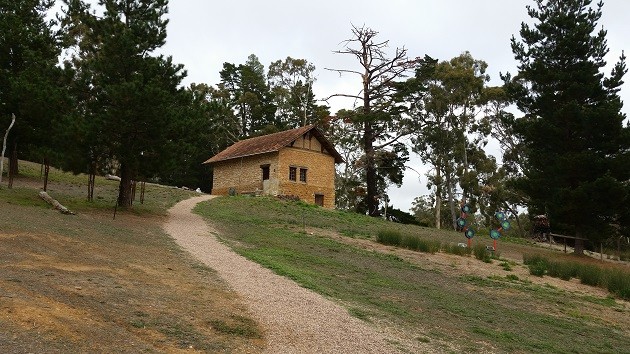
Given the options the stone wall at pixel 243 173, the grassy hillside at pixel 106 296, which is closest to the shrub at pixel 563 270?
the grassy hillside at pixel 106 296

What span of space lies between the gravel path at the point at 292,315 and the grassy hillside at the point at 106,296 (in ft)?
1.04

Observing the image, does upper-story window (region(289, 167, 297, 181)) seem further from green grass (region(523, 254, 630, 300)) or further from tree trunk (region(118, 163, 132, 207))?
green grass (region(523, 254, 630, 300))

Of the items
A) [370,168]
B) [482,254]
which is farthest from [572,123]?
[370,168]

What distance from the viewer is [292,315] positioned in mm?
8523

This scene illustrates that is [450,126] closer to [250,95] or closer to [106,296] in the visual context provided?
[250,95]

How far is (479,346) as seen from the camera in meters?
8.47

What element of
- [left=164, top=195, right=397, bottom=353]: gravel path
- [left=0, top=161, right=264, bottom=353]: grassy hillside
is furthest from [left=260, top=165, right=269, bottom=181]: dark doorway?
[left=164, top=195, right=397, bottom=353]: gravel path

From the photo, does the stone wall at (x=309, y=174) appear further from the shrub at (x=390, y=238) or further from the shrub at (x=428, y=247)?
the shrub at (x=428, y=247)

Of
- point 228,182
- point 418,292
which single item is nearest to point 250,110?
point 228,182

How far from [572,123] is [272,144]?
19884 mm

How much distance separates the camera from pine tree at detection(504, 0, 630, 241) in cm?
2442

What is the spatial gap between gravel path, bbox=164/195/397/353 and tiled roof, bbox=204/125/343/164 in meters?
23.2

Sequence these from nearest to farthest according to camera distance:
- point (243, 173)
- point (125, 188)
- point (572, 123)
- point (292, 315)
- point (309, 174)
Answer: point (292, 315) < point (125, 188) < point (572, 123) < point (309, 174) < point (243, 173)

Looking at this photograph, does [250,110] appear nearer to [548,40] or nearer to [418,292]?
[548,40]
